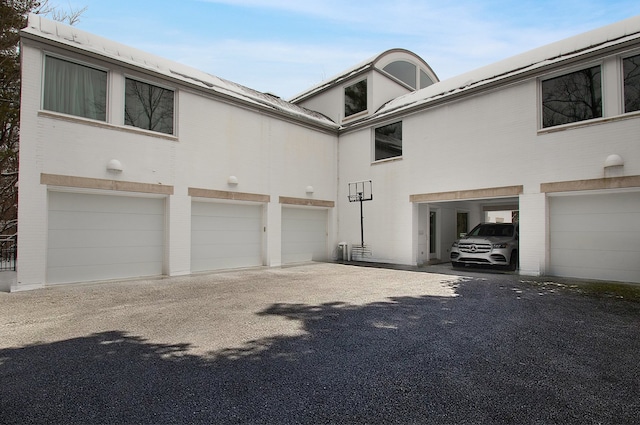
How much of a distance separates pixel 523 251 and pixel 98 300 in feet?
33.0

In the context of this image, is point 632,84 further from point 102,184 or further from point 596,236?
point 102,184

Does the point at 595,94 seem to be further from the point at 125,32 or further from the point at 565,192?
the point at 125,32

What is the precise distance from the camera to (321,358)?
3.42m

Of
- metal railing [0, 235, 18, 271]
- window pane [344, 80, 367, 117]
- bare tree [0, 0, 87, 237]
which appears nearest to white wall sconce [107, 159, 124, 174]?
metal railing [0, 235, 18, 271]

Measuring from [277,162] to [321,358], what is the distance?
9030mm

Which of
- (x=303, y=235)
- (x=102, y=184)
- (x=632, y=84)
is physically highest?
(x=632, y=84)

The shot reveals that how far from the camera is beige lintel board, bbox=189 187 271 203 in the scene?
962 centimetres

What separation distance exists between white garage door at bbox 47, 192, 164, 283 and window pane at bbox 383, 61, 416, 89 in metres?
11.4

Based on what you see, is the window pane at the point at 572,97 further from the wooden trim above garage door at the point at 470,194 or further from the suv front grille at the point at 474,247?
the suv front grille at the point at 474,247

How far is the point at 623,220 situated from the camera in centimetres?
780

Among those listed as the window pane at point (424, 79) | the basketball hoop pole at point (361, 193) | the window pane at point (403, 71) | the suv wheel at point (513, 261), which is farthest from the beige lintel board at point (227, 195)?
the window pane at point (424, 79)

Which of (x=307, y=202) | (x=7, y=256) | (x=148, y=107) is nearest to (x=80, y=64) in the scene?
(x=148, y=107)

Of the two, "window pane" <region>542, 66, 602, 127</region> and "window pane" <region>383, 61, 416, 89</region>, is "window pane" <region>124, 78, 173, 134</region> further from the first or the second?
"window pane" <region>542, 66, 602, 127</region>

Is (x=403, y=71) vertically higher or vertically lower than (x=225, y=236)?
higher
